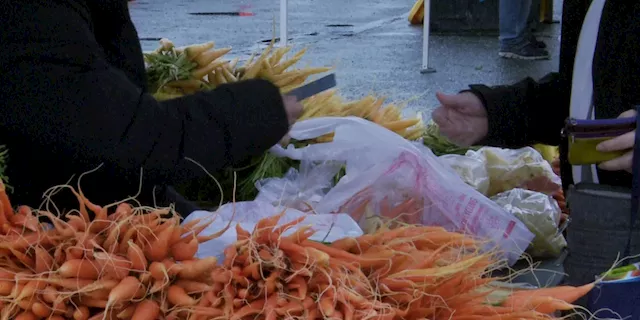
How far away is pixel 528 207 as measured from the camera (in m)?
2.17

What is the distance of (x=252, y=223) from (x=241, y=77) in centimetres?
111

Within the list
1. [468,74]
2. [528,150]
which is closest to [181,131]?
[528,150]

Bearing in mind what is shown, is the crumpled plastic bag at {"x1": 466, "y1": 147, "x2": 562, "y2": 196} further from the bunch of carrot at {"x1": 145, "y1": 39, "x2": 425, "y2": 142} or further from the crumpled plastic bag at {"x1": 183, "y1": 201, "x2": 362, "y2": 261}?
the crumpled plastic bag at {"x1": 183, "y1": 201, "x2": 362, "y2": 261}

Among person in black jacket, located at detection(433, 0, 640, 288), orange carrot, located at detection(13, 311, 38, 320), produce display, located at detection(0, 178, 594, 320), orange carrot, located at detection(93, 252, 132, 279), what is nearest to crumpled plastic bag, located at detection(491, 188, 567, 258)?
person in black jacket, located at detection(433, 0, 640, 288)

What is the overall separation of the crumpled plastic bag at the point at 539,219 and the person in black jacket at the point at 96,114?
0.93 meters

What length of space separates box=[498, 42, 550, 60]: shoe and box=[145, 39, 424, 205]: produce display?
4220 mm

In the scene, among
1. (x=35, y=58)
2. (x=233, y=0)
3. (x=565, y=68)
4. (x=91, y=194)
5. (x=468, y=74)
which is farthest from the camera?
(x=233, y=0)

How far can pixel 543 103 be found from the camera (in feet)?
6.33

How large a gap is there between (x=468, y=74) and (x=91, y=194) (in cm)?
496

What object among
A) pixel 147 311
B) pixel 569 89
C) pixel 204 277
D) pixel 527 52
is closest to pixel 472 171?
pixel 569 89

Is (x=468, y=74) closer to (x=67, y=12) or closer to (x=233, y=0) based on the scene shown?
(x=67, y=12)

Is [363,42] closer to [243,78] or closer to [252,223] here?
[243,78]

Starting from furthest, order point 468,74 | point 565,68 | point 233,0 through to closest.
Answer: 1. point 233,0
2. point 468,74
3. point 565,68

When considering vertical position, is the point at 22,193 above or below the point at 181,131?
below
